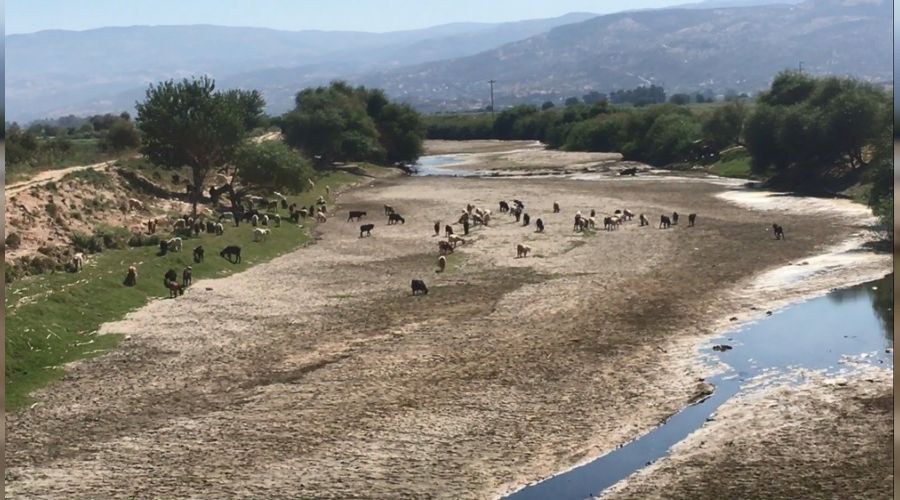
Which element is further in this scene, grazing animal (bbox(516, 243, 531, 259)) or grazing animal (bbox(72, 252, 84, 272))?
grazing animal (bbox(516, 243, 531, 259))

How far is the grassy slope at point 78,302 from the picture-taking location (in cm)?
2333

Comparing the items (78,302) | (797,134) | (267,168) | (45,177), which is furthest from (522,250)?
(797,134)

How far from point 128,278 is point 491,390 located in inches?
634

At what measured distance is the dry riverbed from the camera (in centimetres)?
1691

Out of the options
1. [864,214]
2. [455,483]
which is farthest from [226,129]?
[455,483]

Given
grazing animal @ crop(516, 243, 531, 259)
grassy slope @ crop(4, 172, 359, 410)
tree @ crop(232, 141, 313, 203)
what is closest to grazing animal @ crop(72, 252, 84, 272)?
grassy slope @ crop(4, 172, 359, 410)

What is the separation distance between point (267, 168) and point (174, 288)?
2535cm

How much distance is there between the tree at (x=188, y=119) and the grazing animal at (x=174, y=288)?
68.1ft

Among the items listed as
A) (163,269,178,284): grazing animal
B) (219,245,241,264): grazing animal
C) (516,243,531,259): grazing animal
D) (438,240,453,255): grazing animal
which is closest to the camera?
(163,269,178,284): grazing animal

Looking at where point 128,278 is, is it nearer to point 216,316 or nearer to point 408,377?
point 216,316

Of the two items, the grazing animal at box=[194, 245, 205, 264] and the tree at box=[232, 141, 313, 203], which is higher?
the tree at box=[232, 141, 313, 203]

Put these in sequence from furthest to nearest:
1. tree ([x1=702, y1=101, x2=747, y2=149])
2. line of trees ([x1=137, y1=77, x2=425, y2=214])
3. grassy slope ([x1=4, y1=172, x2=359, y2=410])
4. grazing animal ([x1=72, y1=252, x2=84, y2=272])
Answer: tree ([x1=702, y1=101, x2=747, y2=149]), line of trees ([x1=137, y1=77, x2=425, y2=214]), grazing animal ([x1=72, y1=252, x2=84, y2=272]), grassy slope ([x1=4, y1=172, x2=359, y2=410])

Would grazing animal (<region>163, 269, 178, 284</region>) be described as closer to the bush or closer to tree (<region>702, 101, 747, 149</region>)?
Result: the bush

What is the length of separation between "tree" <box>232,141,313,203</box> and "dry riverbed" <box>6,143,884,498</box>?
611 inches
